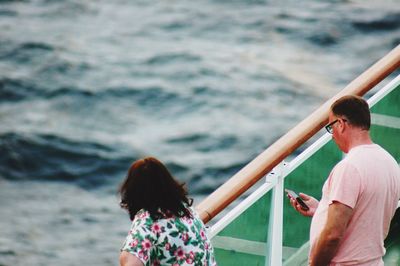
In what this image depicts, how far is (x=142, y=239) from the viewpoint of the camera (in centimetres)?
359

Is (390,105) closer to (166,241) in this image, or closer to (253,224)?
(253,224)

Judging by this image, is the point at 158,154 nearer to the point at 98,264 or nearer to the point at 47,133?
the point at 47,133

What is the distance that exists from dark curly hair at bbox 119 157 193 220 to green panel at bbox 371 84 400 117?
5.15ft

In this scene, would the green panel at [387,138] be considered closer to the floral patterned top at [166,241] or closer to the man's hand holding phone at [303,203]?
the man's hand holding phone at [303,203]

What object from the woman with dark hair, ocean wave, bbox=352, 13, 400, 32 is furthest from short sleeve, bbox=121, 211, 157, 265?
ocean wave, bbox=352, 13, 400, 32

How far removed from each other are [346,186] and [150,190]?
2.25ft

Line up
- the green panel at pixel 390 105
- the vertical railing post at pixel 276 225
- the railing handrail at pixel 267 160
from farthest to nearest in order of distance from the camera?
the green panel at pixel 390 105 < the vertical railing post at pixel 276 225 < the railing handrail at pixel 267 160

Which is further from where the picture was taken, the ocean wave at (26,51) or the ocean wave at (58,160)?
the ocean wave at (26,51)

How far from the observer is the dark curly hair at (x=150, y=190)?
3.66 m

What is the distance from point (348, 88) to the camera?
15.3ft

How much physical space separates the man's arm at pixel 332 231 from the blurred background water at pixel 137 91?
34.5 ft

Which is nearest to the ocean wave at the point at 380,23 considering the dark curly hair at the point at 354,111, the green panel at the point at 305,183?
the green panel at the point at 305,183

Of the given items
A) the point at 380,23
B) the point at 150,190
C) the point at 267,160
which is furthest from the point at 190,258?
the point at 380,23

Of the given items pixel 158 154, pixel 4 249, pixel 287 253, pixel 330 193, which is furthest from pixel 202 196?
pixel 330 193
